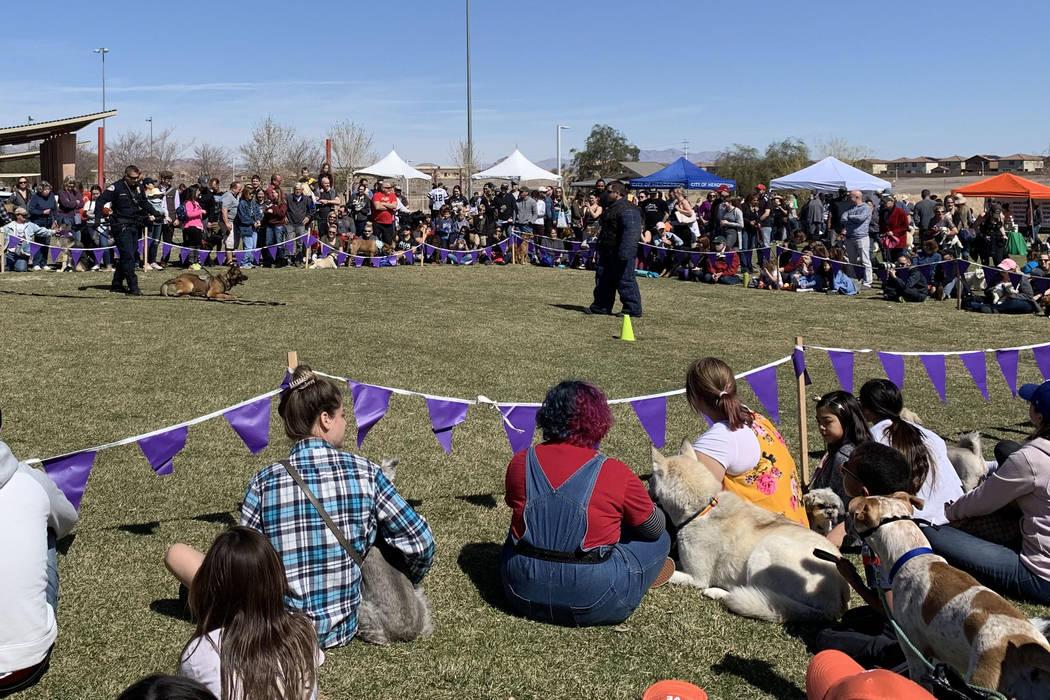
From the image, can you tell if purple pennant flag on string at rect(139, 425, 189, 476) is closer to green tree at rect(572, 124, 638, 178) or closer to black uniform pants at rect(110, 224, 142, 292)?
black uniform pants at rect(110, 224, 142, 292)

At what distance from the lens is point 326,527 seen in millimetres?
3975

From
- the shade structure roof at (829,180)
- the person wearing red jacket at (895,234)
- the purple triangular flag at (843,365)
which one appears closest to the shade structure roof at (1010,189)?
the shade structure roof at (829,180)

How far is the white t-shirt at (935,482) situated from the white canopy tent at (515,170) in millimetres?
26986

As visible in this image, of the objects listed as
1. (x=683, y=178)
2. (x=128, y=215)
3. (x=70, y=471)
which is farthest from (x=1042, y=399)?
(x=683, y=178)

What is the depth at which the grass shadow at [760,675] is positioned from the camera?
3.93 meters

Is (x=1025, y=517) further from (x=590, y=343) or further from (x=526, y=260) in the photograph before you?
(x=526, y=260)

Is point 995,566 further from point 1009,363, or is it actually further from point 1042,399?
point 1009,363

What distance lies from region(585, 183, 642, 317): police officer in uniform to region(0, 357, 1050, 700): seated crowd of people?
30.4ft

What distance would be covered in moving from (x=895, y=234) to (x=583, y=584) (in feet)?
65.2

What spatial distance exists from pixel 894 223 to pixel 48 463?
20.4 meters

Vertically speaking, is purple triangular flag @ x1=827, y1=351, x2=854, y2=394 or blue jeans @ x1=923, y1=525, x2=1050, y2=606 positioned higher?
purple triangular flag @ x1=827, y1=351, x2=854, y2=394

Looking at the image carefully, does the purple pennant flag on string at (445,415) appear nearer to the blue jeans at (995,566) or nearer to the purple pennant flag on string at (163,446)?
the purple pennant flag on string at (163,446)

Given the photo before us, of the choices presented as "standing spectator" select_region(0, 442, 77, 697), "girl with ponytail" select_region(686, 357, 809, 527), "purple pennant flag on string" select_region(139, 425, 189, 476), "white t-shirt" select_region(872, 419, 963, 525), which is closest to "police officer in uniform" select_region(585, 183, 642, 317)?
"white t-shirt" select_region(872, 419, 963, 525)

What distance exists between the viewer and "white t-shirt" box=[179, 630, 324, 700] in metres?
2.88
